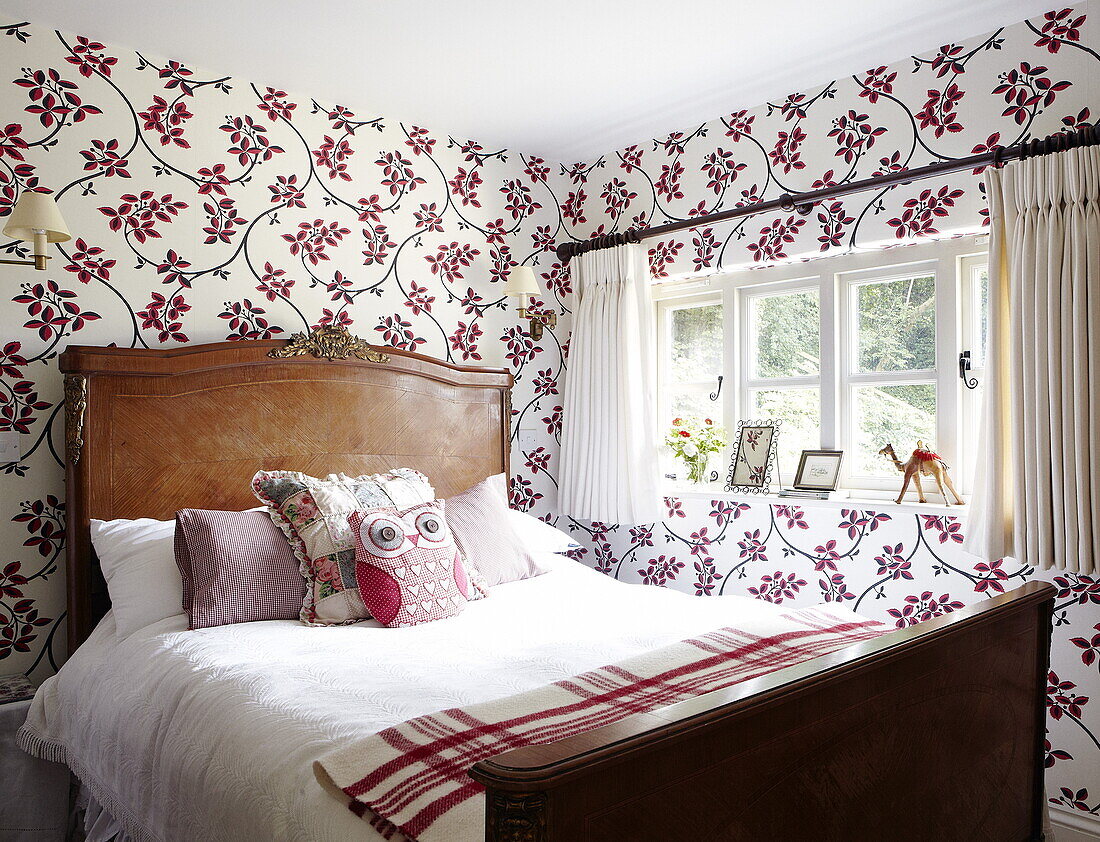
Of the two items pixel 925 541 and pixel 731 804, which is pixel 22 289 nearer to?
pixel 731 804

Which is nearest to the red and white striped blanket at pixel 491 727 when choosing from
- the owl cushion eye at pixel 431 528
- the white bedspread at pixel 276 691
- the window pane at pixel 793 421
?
the white bedspread at pixel 276 691

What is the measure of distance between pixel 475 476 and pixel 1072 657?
225cm

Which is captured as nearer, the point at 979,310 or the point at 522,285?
the point at 979,310

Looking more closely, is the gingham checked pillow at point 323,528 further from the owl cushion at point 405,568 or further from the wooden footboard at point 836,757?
the wooden footboard at point 836,757

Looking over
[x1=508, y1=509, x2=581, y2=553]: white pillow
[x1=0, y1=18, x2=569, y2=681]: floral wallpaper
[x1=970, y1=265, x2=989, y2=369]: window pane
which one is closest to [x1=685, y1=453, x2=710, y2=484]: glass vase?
[x1=508, y1=509, x2=581, y2=553]: white pillow

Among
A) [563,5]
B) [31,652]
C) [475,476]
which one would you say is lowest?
[31,652]

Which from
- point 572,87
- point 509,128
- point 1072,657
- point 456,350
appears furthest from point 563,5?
point 1072,657

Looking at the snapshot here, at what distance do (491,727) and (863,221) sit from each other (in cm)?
238

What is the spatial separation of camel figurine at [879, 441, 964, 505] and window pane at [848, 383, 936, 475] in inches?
3.6

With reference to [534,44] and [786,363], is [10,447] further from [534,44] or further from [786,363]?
[786,363]

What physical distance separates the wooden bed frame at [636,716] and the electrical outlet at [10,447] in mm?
182

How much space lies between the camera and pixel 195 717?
1760 mm

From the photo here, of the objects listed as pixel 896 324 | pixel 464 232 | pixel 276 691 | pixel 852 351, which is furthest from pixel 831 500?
pixel 276 691

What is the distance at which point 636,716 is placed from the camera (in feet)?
3.76
